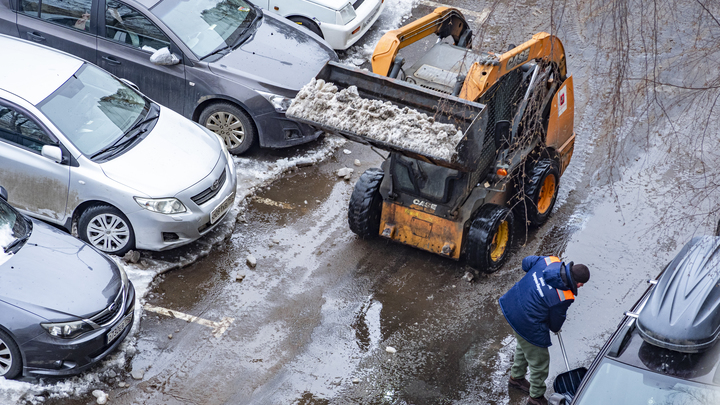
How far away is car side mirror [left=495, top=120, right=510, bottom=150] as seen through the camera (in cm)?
706

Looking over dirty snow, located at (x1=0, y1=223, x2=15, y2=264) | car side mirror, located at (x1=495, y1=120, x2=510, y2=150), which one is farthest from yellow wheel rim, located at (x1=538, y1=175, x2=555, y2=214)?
dirty snow, located at (x1=0, y1=223, x2=15, y2=264)

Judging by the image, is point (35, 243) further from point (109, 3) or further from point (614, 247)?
point (614, 247)

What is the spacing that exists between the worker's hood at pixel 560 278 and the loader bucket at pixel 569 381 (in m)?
0.68

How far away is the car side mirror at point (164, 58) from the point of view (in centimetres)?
905

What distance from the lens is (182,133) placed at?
8.12 meters

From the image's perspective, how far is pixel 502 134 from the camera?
718 cm

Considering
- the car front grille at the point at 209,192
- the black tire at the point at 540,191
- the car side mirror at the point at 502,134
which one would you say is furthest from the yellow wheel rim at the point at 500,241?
the car front grille at the point at 209,192

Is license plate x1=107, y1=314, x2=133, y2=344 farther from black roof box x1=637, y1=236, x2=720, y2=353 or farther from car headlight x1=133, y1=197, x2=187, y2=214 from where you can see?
black roof box x1=637, y1=236, x2=720, y2=353

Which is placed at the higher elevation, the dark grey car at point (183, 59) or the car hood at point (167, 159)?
the dark grey car at point (183, 59)

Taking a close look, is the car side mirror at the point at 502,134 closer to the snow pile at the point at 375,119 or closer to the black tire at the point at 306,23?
the snow pile at the point at 375,119

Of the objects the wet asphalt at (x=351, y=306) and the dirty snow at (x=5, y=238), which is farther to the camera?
the wet asphalt at (x=351, y=306)

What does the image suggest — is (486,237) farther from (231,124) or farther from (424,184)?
(231,124)

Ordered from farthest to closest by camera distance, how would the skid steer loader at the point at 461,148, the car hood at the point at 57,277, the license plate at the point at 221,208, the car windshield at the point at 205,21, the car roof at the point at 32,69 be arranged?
the car windshield at the point at 205,21 → the license plate at the point at 221,208 → the car roof at the point at 32,69 → the skid steer loader at the point at 461,148 → the car hood at the point at 57,277

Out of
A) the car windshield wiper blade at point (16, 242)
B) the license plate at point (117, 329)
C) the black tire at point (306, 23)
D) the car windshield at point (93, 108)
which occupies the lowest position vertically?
the license plate at point (117, 329)
